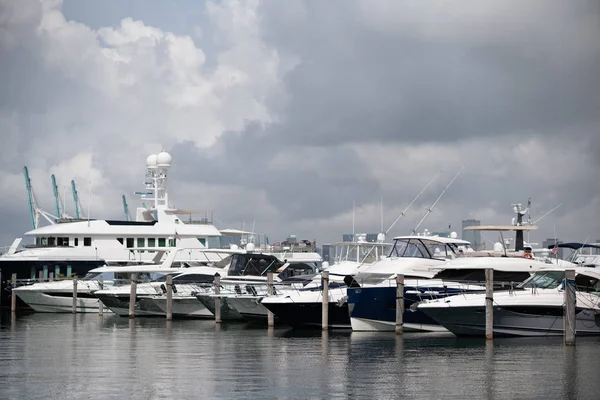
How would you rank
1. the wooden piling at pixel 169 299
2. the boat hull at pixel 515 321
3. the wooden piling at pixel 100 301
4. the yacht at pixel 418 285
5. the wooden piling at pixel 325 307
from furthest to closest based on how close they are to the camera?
1. the wooden piling at pixel 100 301
2. the wooden piling at pixel 169 299
3. the wooden piling at pixel 325 307
4. the yacht at pixel 418 285
5. the boat hull at pixel 515 321

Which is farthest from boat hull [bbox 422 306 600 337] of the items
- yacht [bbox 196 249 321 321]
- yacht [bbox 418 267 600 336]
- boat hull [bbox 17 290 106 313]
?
boat hull [bbox 17 290 106 313]

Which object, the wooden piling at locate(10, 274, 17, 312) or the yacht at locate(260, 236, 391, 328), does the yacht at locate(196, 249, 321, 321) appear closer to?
the yacht at locate(260, 236, 391, 328)

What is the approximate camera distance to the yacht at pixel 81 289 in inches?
2151

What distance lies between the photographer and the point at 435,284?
3822 cm

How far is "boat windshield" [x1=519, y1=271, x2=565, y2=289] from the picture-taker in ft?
116

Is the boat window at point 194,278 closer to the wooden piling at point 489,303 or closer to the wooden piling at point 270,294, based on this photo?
the wooden piling at point 270,294

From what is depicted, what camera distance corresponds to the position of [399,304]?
→ 122 feet

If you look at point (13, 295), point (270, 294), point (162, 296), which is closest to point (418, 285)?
point (270, 294)

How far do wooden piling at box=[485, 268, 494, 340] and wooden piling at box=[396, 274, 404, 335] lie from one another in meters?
3.68

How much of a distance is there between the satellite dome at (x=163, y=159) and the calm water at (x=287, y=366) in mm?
29510

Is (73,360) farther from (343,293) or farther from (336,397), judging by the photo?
(343,293)

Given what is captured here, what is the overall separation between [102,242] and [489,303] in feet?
114

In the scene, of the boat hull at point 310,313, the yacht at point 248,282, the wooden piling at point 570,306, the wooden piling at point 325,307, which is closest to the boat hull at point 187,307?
the yacht at point 248,282

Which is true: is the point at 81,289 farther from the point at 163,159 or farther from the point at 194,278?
the point at 163,159
